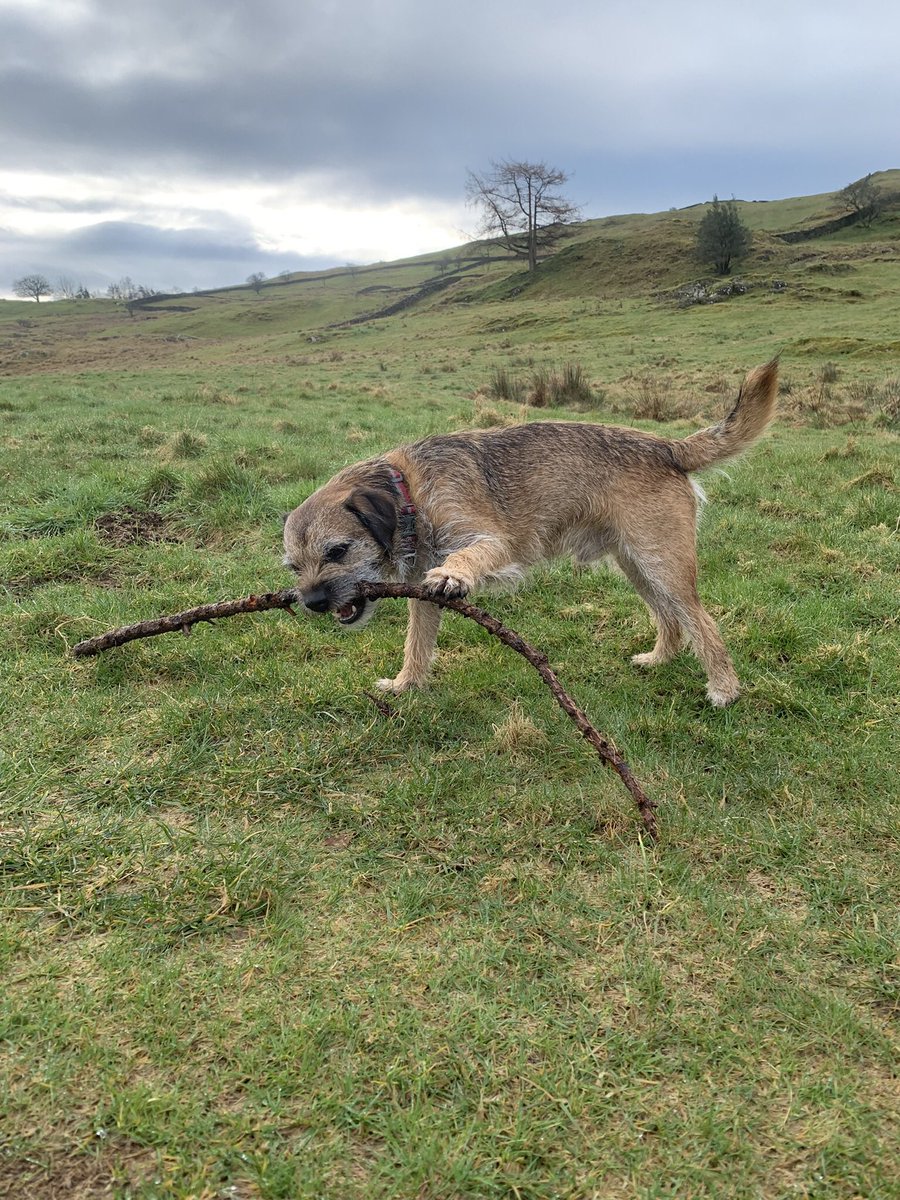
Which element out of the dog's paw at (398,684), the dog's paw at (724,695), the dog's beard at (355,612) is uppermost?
the dog's beard at (355,612)

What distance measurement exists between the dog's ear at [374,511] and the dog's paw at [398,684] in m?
0.90

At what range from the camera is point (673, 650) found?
495cm

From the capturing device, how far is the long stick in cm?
319

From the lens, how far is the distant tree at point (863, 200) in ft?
221

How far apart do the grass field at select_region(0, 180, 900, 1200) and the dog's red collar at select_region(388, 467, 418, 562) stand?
34.7 inches

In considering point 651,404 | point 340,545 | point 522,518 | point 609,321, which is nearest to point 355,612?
point 340,545

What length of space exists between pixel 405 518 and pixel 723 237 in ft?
205

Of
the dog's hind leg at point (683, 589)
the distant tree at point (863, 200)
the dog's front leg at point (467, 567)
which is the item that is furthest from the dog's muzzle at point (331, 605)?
the distant tree at point (863, 200)

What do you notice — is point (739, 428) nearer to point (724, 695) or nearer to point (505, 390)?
point (724, 695)

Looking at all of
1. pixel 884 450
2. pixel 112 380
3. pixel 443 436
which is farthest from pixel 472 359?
pixel 443 436

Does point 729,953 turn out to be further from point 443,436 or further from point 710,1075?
point 443,436

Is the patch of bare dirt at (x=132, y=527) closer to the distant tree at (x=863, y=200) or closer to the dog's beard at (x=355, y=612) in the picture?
the dog's beard at (x=355, y=612)

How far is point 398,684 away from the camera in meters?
4.51

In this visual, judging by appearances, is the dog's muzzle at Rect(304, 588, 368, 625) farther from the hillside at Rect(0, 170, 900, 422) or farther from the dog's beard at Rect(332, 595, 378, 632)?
the hillside at Rect(0, 170, 900, 422)
